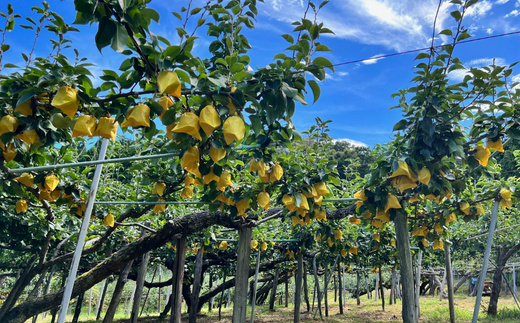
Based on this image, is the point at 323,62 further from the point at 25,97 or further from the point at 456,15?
the point at 25,97

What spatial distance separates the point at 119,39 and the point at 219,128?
2.13ft

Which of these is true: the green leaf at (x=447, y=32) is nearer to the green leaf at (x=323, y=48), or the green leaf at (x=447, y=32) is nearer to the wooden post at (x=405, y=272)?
the green leaf at (x=323, y=48)

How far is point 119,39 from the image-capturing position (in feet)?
3.43

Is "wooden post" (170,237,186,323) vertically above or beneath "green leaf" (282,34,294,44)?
beneath

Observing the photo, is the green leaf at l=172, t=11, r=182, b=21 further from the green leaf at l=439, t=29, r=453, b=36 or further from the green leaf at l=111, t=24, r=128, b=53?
the green leaf at l=439, t=29, r=453, b=36

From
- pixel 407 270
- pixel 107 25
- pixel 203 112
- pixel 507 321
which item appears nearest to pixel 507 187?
pixel 407 270

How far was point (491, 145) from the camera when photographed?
2.16 meters

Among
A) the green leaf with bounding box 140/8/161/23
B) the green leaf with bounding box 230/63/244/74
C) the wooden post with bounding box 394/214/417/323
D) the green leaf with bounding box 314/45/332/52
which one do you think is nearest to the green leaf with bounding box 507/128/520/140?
the wooden post with bounding box 394/214/417/323

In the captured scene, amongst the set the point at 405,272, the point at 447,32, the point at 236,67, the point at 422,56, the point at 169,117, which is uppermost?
the point at 447,32

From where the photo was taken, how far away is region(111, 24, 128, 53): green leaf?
3.41 ft

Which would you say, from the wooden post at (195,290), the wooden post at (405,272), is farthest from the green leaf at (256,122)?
the wooden post at (195,290)

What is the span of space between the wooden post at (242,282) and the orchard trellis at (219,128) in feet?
0.03

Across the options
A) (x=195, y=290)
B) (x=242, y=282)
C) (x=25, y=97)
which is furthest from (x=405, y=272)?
(x=195, y=290)

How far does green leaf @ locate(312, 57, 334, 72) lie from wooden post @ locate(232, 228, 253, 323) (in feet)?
7.51
